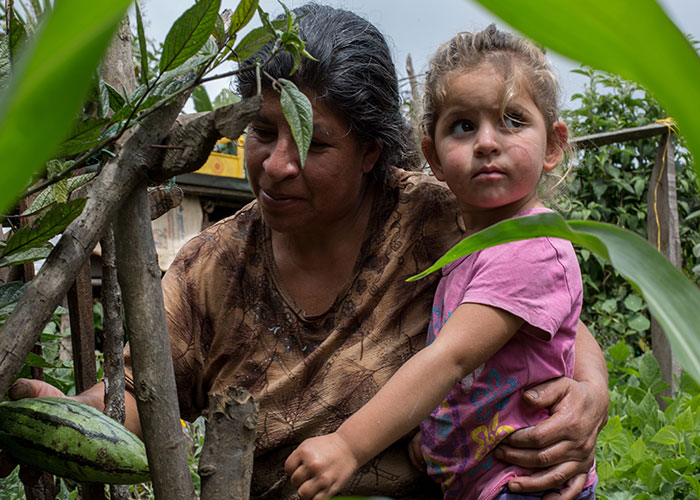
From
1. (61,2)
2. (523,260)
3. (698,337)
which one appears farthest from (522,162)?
(61,2)

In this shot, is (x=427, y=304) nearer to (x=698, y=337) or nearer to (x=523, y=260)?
(x=523, y=260)

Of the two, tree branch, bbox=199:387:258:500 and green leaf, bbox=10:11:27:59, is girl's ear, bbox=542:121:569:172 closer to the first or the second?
tree branch, bbox=199:387:258:500

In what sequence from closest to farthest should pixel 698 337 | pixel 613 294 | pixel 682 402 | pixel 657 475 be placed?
pixel 698 337
pixel 657 475
pixel 682 402
pixel 613 294

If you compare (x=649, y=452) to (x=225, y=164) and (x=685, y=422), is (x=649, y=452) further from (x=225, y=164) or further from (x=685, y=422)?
(x=225, y=164)

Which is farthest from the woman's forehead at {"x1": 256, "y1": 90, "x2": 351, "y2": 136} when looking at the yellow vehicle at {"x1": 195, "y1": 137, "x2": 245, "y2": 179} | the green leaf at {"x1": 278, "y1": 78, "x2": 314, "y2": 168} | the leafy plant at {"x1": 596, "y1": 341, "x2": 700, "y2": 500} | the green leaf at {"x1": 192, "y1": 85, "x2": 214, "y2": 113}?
the green leaf at {"x1": 192, "y1": 85, "x2": 214, "y2": 113}

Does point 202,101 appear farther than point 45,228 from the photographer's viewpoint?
Yes

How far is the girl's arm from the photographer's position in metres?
1.03

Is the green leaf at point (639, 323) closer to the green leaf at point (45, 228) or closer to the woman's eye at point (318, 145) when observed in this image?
the woman's eye at point (318, 145)

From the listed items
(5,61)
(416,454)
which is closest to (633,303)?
(416,454)

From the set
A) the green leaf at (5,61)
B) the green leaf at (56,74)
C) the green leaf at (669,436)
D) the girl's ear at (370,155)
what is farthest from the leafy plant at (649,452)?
the green leaf at (56,74)

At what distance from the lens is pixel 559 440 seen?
1.30 metres

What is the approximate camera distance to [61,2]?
224mm

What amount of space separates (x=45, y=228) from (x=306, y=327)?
860 mm

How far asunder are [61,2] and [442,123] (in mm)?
1226
